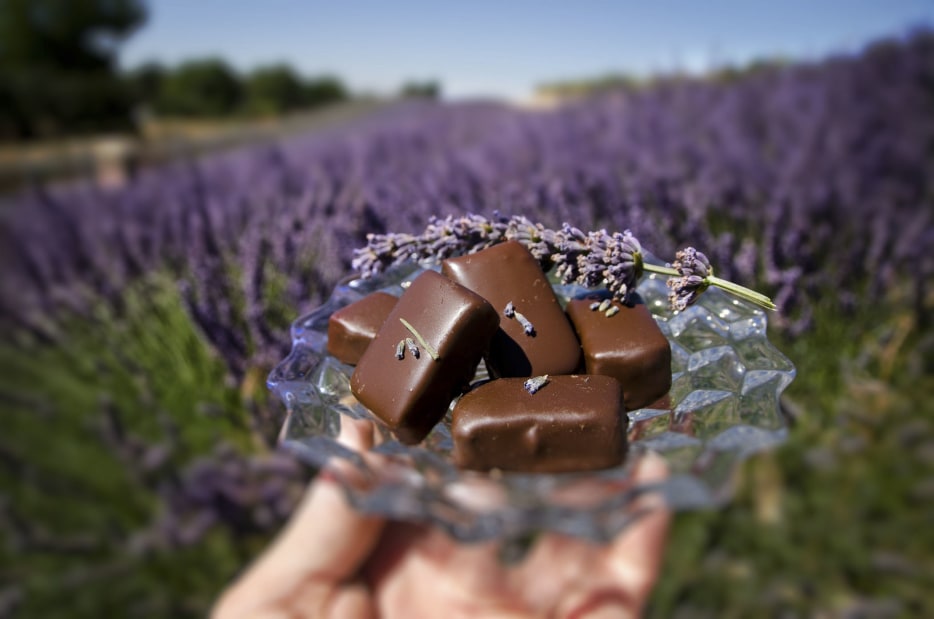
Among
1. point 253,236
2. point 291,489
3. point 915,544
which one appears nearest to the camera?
point 253,236

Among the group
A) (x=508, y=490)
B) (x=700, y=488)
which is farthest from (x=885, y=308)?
(x=508, y=490)

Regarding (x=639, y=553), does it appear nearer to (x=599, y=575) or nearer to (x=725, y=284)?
(x=599, y=575)

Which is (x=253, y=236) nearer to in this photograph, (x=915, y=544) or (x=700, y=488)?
(x=700, y=488)

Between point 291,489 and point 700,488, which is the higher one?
point 700,488

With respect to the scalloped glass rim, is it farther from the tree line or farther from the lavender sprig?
the tree line

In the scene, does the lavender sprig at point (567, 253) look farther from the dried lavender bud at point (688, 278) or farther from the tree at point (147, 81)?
the tree at point (147, 81)
